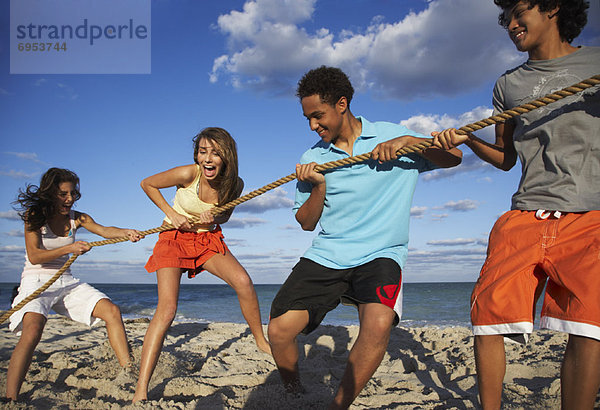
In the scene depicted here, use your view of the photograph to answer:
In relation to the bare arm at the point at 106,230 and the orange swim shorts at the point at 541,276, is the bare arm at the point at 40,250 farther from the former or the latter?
the orange swim shorts at the point at 541,276

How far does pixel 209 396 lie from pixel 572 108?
9.04 ft

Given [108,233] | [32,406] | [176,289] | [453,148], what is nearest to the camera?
[453,148]

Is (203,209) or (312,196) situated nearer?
(312,196)

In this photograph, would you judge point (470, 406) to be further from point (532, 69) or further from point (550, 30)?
point (550, 30)

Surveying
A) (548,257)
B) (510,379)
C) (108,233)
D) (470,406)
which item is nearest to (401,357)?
(510,379)

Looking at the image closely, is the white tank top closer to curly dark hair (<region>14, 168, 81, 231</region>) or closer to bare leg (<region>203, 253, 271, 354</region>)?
curly dark hair (<region>14, 168, 81, 231</region>)

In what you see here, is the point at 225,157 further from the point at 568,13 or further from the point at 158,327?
the point at 568,13

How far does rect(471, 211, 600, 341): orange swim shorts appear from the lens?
1755 millimetres

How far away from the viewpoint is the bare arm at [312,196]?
111 inches

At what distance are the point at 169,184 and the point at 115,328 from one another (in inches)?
49.8

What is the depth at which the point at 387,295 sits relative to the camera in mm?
2480

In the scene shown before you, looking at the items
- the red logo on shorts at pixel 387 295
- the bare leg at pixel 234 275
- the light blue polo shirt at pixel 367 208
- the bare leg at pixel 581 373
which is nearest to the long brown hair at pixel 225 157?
the bare leg at pixel 234 275

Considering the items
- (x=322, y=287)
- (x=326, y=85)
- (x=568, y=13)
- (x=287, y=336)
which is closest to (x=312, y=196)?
(x=322, y=287)

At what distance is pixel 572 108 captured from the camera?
191 cm
